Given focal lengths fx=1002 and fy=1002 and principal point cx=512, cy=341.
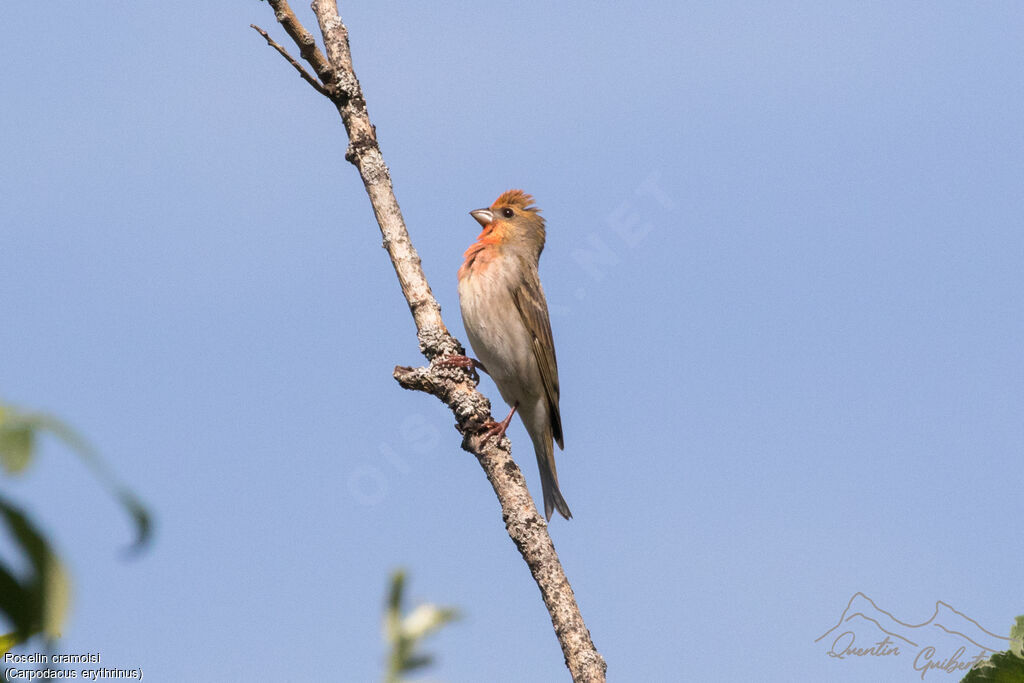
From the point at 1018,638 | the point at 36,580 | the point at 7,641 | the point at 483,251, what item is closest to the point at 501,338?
the point at 483,251

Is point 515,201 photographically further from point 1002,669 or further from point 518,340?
point 1002,669

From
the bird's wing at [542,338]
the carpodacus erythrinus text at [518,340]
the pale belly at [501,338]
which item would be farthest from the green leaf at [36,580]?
the bird's wing at [542,338]

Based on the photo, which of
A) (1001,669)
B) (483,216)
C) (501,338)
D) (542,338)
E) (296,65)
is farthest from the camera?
(483,216)

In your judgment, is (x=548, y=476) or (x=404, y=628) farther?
(x=548, y=476)

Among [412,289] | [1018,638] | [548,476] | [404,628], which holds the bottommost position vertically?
[404,628]

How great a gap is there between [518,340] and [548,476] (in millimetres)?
1324

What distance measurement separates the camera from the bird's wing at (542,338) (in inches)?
364

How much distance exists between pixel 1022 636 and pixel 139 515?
136 centimetres

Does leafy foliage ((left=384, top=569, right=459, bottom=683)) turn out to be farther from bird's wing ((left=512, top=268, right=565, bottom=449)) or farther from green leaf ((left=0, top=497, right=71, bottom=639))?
bird's wing ((left=512, top=268, right=565, bottom=449))

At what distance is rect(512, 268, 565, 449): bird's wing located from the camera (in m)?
9.23

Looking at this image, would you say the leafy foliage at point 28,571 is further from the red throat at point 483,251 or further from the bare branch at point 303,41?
the red throat at point 483,251

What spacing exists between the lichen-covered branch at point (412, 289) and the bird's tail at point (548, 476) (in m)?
2.83

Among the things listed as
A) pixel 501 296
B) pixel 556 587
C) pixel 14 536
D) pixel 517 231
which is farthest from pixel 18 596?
pixel 517 231

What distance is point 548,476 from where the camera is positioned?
9.34 meters
